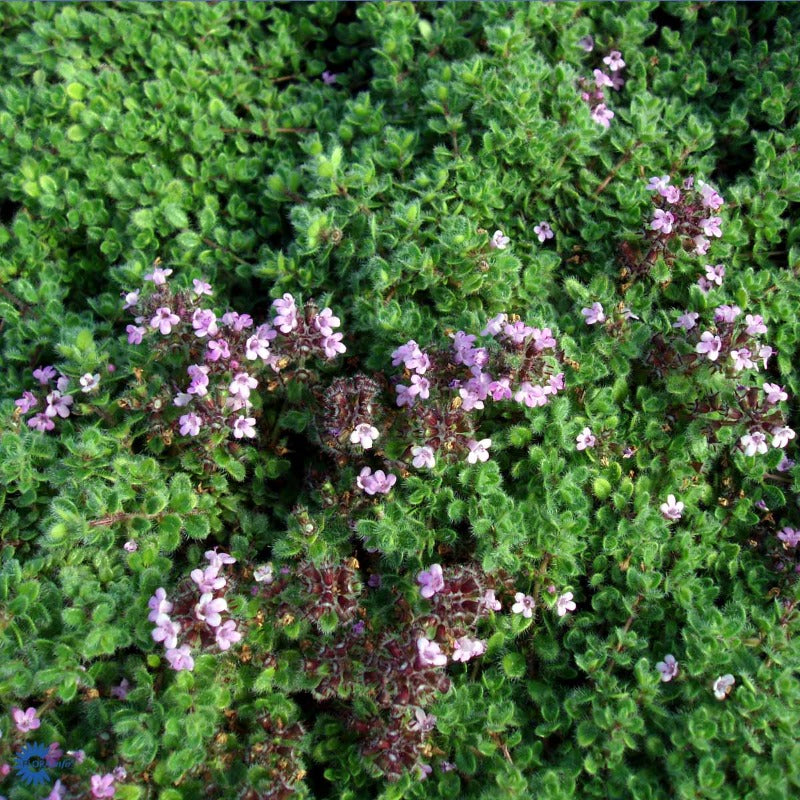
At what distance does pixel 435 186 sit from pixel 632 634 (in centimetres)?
225

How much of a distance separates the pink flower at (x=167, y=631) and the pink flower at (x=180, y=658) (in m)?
0.03

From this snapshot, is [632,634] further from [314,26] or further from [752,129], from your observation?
[314,26]

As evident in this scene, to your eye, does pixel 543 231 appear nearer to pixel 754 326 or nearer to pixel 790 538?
pixel 754 326

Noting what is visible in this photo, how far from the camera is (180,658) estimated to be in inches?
105

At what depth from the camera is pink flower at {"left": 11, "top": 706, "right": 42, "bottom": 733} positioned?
2672mm

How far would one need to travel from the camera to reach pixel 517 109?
3678 mm

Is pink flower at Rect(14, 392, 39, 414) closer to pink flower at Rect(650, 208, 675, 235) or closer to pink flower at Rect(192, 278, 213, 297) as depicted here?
pink flower at Rect(192, 278, 213, 297)

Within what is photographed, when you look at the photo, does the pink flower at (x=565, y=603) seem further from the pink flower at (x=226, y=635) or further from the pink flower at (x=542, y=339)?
the pink flower at (x=226, y=635)

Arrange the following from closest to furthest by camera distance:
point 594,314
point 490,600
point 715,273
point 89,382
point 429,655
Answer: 1. point 429,655
2. point 490,600
3. point 89,382
4. point 594,314
5. point 715,273

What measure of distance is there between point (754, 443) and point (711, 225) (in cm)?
105

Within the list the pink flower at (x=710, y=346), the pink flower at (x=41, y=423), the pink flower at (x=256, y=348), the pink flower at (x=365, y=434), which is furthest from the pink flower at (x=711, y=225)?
the pink flower at (x=41, y=423)

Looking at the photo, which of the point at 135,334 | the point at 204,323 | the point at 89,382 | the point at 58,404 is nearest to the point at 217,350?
the point at 204,323

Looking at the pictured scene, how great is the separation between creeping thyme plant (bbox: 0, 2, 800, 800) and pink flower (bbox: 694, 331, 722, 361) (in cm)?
2

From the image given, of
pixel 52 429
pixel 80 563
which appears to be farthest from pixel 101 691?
pixel 52 429
